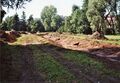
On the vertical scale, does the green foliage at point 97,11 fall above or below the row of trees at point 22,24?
above

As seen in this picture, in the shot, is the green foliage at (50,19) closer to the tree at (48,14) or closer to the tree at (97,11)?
the tree at (48,14)

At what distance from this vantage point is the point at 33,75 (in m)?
21.0

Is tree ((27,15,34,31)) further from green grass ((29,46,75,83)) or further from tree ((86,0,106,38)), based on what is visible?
green grass ((29,46,75,83))

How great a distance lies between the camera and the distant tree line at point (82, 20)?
246 ft

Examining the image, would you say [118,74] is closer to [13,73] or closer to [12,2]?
[13,73]

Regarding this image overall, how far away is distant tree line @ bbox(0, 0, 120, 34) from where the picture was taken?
75000mm

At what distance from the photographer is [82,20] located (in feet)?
380

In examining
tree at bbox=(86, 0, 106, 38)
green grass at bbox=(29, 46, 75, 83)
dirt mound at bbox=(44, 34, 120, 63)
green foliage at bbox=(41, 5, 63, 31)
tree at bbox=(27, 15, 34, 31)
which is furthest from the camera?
green foliage at bbox=(41, 5, 63, 31)

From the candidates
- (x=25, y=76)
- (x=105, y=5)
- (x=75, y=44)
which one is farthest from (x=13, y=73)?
(x=105, y=5)

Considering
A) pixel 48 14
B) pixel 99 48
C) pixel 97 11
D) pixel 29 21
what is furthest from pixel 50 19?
pixel 99 48

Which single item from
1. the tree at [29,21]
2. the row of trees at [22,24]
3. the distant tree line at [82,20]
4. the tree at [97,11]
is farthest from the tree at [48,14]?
the tree at [97,11]

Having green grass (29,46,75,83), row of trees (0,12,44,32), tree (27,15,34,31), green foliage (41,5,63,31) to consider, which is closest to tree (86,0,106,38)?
green grass (29,46,75,83)

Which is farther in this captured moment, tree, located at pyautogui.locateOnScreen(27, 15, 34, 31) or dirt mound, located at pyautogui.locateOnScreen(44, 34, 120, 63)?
tree, located at pyautogui.locateOnScreen(27, 15, 34, 31)

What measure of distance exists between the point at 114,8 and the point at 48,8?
115427 mm
